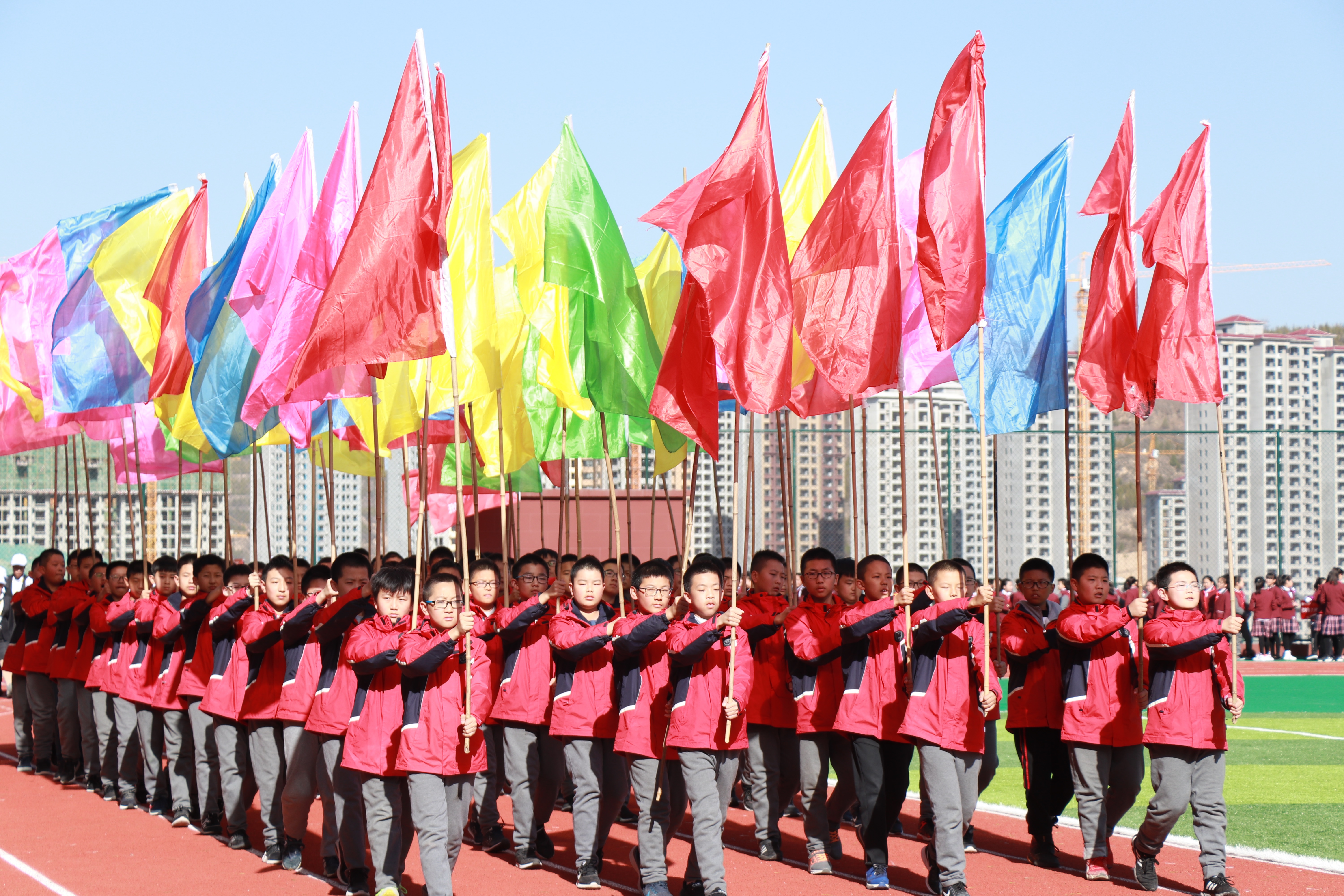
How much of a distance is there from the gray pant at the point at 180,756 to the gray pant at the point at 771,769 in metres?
3.85

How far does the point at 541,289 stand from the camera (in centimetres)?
1119

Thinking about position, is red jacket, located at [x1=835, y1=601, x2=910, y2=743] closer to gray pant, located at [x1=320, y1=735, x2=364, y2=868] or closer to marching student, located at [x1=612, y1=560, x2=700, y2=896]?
marching student, located at [x1=612, y1=560, x2=700, y2=896]

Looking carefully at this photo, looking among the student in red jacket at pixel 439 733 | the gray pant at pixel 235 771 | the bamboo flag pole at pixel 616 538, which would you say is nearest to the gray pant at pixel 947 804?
the bamboo flag pole at pixel 616 538

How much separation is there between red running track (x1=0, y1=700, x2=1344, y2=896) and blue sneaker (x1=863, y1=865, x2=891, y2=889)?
0.08 m

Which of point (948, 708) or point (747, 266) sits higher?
point (747, 266)

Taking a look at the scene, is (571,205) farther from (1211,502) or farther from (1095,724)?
(1211,502)

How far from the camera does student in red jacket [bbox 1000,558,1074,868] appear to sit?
886cm

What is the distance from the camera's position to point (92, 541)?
1579 cm

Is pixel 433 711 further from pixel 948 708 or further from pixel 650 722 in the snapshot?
pixel 948 708

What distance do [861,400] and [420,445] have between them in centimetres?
318

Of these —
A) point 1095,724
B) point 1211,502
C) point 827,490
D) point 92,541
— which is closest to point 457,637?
point 1095,724

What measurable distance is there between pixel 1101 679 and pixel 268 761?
16.1ft

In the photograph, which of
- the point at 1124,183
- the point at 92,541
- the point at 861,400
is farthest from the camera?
the point at 92,541

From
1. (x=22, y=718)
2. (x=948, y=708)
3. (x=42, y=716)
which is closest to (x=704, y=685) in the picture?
(x=948, y=708)
